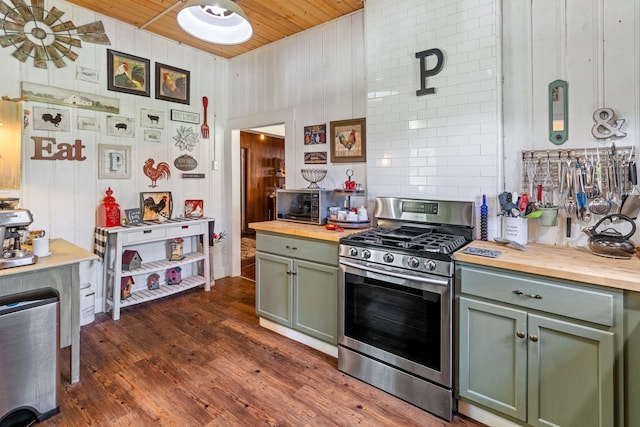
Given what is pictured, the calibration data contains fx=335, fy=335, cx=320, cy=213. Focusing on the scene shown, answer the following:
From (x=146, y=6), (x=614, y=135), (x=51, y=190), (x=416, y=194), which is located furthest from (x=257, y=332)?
(x=146, y=6)

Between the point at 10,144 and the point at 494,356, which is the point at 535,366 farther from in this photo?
the point at 10,144

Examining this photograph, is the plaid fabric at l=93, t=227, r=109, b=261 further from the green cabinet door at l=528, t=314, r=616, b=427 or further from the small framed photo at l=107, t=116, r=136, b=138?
the green cabinet door at l=528, t=314, r=616, b=427

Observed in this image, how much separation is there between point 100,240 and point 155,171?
903mm

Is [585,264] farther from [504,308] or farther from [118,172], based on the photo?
[118,172]

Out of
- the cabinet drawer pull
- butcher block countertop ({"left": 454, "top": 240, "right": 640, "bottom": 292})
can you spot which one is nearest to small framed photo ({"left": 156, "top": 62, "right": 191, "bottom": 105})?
butcher block countertop ({"left": 454, "top": 240, "right": 640, "bottom": 292})

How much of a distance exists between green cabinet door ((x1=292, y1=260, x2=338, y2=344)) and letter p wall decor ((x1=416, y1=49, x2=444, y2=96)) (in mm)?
1448

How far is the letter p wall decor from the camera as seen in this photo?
7.82 feet

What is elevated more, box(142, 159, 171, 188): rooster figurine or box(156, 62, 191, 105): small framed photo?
box(156, 62, 191, 105): small framed photo

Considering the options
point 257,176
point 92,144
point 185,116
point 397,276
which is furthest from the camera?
point 257,176

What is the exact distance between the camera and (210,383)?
7.05 ft

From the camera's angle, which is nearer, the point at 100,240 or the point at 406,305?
the point at 406,305

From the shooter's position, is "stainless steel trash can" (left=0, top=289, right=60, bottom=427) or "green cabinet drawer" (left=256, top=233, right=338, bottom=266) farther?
"green cabinet drawer" (left=256, top=233, right=338, bottom=266)

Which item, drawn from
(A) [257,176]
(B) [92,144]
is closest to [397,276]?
(B) [92,144]

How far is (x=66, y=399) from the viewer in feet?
6.47
